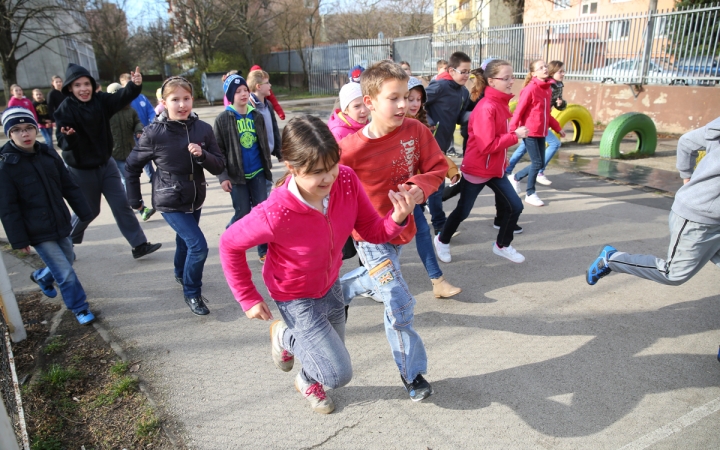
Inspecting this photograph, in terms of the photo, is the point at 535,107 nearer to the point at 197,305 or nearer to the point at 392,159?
the point at 392,159

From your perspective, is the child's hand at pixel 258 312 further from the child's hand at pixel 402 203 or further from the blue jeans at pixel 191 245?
the blue jeans at pixel 191 245

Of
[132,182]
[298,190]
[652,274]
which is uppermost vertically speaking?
[298,190]

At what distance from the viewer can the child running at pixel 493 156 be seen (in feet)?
14.1

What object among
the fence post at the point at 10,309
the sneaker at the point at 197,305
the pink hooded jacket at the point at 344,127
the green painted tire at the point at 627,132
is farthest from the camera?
the green painted tire at the point at 627,132

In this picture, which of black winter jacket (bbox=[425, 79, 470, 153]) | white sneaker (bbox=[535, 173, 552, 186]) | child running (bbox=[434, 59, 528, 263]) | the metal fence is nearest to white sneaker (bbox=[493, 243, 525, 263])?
child running (bbox=[434, 59, 528, 263])

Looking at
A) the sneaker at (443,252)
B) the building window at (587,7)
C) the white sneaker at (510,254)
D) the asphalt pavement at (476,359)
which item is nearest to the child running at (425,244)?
the asphalt pavement at (476,359)

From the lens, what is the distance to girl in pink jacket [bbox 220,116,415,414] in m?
2.32

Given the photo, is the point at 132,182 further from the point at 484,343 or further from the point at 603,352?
the point at 603,352

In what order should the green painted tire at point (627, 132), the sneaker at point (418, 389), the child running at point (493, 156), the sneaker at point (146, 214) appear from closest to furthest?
the sneaker at point (418, 389) < the child running at point (493, 156) < the sneaker at point (146, 214) < the green painted tire at point (627, 132)

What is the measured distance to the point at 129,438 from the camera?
2.69 metres

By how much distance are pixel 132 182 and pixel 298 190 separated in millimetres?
2384

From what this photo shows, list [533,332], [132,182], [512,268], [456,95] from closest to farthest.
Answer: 1. [533,332]
2. [132,182]
3. [512,268]
4. [456,95]

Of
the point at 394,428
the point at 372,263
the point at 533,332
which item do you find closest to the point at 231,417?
the point at 394,428

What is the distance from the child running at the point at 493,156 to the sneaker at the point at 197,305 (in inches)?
90.0
